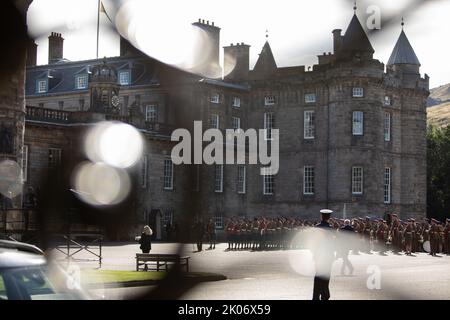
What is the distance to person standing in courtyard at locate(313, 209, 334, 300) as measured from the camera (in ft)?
40.0

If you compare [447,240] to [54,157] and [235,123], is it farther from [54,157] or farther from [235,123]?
[235,123]

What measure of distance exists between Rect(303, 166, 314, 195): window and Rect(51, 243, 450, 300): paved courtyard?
31684 mm

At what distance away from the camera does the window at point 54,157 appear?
48906 millimetres

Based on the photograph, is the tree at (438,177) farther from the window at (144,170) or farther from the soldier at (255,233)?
the soldier at (255,233)

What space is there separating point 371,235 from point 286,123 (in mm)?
24889

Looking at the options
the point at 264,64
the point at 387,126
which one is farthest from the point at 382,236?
the point at 264,64

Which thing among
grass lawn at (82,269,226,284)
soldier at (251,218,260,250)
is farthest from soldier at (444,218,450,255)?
grass lawn at (82,269,226,284)

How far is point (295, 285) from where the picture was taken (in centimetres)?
1889

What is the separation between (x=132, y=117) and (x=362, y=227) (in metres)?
18.9

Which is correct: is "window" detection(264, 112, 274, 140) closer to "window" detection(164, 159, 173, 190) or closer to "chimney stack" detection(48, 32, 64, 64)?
"window" detection(164, 159, 173, 190)

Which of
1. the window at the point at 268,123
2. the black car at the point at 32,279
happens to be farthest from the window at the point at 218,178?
the black car at the point at 32,279
